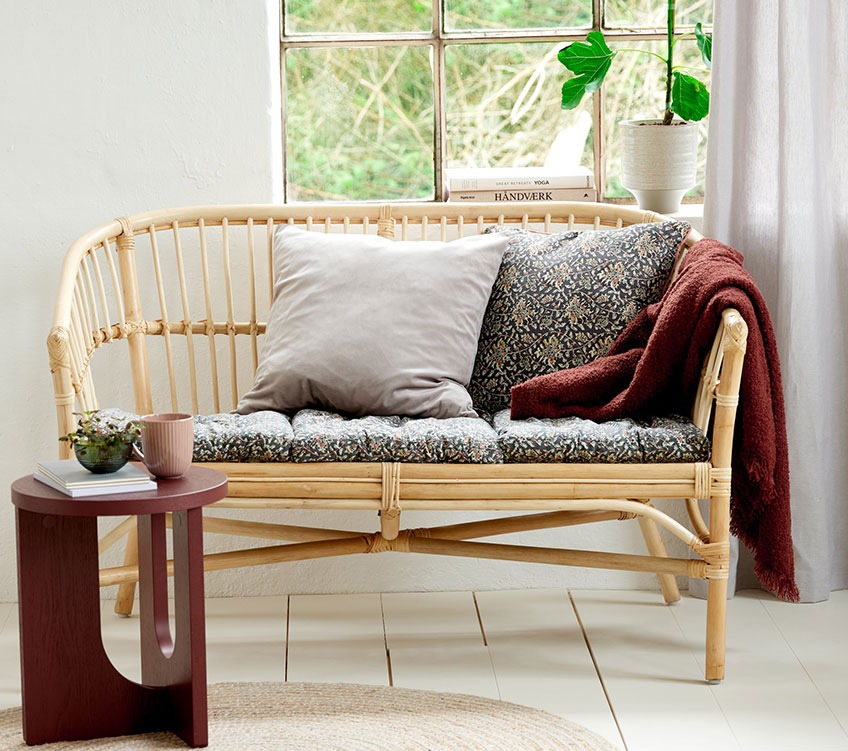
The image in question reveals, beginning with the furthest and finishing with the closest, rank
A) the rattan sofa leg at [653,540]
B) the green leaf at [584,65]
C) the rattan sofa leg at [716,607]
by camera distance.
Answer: the green leaf at [584,65]
the rattan sofa leg at [653,540]
the rattan sofa leg at [716,607]

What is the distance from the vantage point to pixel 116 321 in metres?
2.71

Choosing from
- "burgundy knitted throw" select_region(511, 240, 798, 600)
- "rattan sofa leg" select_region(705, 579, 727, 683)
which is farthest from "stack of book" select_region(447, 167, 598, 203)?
"rattan sofa leg" select_region(705, 579, 727, 683)

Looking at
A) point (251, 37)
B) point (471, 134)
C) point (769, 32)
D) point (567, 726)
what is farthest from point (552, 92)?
point (567, 726)

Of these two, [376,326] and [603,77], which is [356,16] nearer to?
[603,77]

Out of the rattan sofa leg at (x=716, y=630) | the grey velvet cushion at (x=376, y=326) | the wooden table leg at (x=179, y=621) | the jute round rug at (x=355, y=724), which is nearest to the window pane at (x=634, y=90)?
the grey velvet cushion at (x=376, y=326)

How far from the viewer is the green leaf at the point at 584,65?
2664mm

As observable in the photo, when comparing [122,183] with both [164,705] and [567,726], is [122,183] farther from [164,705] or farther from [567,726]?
[567,726]

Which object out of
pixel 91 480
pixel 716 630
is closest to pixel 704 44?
pixel 716 630

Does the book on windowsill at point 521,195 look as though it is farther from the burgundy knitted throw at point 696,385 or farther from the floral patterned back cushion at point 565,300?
the burgundy knitted throw at point 696,385

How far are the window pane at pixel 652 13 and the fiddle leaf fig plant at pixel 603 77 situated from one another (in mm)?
209

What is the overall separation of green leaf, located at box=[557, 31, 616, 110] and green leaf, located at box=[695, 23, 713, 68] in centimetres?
20

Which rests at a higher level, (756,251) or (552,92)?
(552,92)

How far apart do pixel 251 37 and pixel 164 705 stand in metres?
1.45

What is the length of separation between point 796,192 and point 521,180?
0.62 metres
